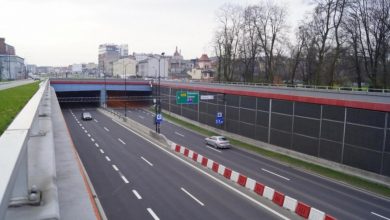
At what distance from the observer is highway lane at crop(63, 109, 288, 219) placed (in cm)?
1702

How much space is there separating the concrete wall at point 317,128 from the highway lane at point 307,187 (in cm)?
327

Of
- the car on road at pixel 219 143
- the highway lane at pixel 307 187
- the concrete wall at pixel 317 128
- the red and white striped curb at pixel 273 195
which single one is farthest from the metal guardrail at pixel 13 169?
the car on road at pixel 219 143

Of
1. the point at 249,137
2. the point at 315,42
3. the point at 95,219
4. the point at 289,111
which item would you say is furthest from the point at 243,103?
the point at 95,219

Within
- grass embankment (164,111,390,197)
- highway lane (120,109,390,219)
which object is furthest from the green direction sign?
highway lane (120,109,390,219)

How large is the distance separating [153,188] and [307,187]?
10565 mm

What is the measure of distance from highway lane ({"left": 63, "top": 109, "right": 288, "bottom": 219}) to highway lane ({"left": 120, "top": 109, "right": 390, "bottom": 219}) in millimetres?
4115

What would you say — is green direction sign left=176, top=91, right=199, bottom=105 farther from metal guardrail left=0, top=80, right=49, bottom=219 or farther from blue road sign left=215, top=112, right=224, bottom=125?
metal guardrail left=0, top=80, right=49, bottom=219

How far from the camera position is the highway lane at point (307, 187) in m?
18.6

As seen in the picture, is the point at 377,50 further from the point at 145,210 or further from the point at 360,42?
the point at 145,210

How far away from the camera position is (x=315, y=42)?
44938 mm

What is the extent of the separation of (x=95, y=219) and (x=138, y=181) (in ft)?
53.6

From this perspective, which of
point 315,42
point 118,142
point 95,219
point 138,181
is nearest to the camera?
point 95,219

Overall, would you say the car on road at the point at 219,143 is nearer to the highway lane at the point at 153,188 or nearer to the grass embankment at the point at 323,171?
the grass embankment at the point at 323,171

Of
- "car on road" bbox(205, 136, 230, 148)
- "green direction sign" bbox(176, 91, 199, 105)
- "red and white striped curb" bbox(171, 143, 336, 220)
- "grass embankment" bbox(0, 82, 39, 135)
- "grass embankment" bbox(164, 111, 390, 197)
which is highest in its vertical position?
"grass embankment" bbox(0, 82, 39, 135)
